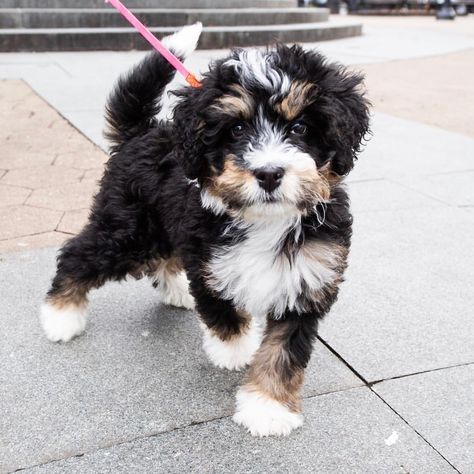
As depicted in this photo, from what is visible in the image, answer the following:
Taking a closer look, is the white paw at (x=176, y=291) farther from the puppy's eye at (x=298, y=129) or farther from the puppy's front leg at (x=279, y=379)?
the puppy's eye at (x=298, y=129)

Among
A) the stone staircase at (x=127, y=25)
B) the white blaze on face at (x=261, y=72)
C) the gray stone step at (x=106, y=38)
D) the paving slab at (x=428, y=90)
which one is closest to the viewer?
the white blaze on face at (x=261, y=72)

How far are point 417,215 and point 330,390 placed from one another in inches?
105

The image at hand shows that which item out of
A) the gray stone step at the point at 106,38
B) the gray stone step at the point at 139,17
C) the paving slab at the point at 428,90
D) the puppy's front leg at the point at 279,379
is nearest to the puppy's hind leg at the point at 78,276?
the puppy's front leg at the point at 279,379

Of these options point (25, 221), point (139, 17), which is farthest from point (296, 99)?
Answer: point (139, 17)

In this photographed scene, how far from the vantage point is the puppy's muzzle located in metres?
2.35

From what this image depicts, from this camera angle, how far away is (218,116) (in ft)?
8.30

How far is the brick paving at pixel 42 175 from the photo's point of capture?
15.9 feet

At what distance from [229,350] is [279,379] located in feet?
1.43

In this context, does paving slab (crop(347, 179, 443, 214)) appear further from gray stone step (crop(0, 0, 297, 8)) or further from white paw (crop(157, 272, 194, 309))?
gray stone step (crop(0, 0, 297, 8))

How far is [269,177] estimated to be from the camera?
2357 millimetres

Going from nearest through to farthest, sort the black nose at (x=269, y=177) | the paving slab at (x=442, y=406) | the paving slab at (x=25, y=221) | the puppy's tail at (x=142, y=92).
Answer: the black nose at (x=269, y=177) < the paving slab at (x=442, y=406) < the puppy's tail at (x=142, y=92) < the paving slab at (x=25, y=221)

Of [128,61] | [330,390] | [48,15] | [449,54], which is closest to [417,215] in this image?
[330,390]

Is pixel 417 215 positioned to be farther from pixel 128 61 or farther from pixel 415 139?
pixel 128 61

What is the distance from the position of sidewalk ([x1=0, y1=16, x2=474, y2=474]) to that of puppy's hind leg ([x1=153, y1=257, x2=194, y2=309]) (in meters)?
0.07
